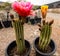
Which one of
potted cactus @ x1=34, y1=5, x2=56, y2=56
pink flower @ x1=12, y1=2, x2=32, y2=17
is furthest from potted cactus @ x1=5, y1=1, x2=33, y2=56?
potted cactus @ x1=34, y1=5, x2=56, y2=56

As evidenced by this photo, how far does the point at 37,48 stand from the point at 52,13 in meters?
1.63

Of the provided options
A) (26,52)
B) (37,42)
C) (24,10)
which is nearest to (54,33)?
(37,42)

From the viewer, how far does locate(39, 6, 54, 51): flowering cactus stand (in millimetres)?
1935

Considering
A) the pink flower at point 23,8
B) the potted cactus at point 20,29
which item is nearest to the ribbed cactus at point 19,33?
the potted cactus at point 20,29

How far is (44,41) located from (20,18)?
0.42m

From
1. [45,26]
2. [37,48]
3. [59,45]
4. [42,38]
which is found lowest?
[59,45]

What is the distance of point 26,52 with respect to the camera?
2.07 metres

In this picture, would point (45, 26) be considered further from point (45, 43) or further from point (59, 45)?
point (59, 45)

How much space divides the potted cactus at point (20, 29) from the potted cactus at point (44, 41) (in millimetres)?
141

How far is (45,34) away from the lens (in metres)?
2.00

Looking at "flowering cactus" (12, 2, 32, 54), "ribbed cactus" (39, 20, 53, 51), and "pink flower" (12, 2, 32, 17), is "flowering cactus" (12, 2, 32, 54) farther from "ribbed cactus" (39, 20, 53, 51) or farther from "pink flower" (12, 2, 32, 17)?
"ribbed cactus" (39, 20, 53, 51)

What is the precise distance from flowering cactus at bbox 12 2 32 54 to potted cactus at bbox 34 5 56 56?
0.20 m

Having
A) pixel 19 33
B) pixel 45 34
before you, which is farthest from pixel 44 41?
pixel 19 33

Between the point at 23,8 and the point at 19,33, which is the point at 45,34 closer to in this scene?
the point at 19,33
